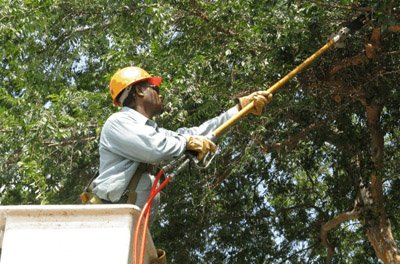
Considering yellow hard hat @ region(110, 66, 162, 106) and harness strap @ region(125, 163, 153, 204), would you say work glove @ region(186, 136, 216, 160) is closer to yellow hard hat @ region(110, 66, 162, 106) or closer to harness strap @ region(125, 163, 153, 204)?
harness strap @ region(125, 163, 153, 204)

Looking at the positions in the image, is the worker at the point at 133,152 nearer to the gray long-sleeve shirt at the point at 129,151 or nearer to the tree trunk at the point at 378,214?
the gray long-sleeve shirt at the point at 129,151

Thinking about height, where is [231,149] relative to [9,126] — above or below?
above

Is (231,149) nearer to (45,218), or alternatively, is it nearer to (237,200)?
(237,200)

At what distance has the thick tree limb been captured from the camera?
891 centimetres

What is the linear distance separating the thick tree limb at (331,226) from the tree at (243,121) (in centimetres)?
1

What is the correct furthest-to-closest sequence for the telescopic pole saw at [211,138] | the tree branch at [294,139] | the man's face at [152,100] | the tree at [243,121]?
1. the tree branch at [294,139]
2. the tree at [243,121]
3. the man's face at [152,100]
4. the telescopic pole saw at [211,138]

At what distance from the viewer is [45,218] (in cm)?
379

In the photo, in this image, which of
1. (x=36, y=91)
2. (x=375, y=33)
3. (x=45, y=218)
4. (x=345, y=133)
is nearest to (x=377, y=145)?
(x=345, y=133)

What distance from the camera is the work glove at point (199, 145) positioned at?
462 centimetres

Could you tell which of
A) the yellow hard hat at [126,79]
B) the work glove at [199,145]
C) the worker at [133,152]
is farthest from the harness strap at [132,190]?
the yellow hard hat at [126,79]

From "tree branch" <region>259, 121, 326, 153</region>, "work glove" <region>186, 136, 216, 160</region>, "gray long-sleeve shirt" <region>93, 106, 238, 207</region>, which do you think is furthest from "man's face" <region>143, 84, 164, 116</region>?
"tree branch" <region>259, 121, 326, 153</region>

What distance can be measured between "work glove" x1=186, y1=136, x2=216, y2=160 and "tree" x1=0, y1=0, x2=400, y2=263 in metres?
2.05

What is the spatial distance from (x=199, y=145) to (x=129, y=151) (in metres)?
0.40

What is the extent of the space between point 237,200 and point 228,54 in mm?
2957
